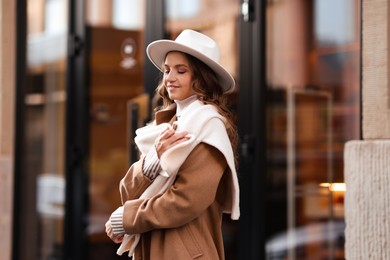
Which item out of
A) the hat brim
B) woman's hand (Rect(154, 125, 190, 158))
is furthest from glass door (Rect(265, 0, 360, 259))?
woman's hand (Rect(154, 125, 190, 158))

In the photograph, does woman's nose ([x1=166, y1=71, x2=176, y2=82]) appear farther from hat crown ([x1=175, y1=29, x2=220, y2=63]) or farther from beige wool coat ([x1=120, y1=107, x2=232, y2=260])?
beige wool coat ([x1=120, y1=107, x2=232, y2=260])

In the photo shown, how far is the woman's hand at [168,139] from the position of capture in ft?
9.84

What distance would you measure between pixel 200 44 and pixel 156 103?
8.87 feet

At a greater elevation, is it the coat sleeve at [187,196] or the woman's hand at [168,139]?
the woman's hand at [168,139]

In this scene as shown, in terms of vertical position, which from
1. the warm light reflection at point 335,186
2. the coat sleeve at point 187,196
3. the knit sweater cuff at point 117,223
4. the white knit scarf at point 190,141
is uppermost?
the white knit scarf at point 190,141

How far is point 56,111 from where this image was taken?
7254 mm

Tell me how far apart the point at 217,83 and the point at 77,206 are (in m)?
3.83

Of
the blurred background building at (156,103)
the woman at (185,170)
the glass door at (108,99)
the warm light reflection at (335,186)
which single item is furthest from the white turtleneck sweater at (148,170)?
the glass door at (108,99)

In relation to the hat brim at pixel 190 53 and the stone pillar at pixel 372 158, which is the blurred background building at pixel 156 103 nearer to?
the stone pillar at pixel 372 158

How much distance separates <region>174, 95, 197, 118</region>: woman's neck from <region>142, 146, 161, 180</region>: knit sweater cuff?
0.72 ft


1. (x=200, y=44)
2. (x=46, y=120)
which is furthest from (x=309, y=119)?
(x=200, y=44)

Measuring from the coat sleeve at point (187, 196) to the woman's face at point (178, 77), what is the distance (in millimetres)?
240

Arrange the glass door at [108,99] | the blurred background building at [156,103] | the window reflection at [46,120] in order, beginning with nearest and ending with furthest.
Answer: the blurred background building at [156,103]
the glass door at [108,99]
the window reflection at [46,120]

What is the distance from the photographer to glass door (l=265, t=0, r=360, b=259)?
5.31 meters
